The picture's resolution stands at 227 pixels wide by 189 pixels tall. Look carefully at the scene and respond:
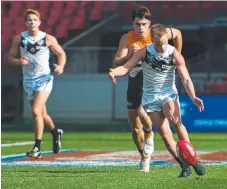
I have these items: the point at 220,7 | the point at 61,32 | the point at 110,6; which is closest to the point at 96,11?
the point at 110,6

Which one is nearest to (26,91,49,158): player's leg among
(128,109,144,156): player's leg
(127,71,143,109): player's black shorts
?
(128,109,144,156): player's leg

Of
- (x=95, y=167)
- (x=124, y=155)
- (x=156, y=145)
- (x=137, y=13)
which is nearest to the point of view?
(x=137, y=13)

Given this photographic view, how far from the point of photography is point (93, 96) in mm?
25312

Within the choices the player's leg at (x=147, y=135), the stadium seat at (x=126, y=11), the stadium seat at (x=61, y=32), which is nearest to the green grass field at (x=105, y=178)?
the player's leg at (x=147, y=135)

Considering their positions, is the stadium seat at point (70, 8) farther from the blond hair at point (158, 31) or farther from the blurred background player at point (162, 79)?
the blond hair at point (158, 31)

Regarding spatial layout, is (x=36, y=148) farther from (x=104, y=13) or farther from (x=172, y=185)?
(x=104, y=13)

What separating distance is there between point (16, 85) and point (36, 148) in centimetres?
1315

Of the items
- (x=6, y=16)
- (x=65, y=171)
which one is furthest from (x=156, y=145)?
(x=6, y=16)

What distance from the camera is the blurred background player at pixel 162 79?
9.61 metres

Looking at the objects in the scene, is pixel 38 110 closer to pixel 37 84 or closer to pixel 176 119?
pixel 37 84

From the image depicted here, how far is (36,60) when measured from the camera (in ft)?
43.4

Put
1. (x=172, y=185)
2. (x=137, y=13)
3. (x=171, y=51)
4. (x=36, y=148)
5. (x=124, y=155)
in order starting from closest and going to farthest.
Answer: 1. (x=172, y=185)
2. (x=171, y=51)
3. (x=137, y=13)
4. (x=36, y=148)
5. (x=124, y=155)

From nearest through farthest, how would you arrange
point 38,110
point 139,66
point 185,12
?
1. point 139,66
2. point 38,110
3. point 185,12

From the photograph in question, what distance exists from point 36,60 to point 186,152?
14.6 feet
